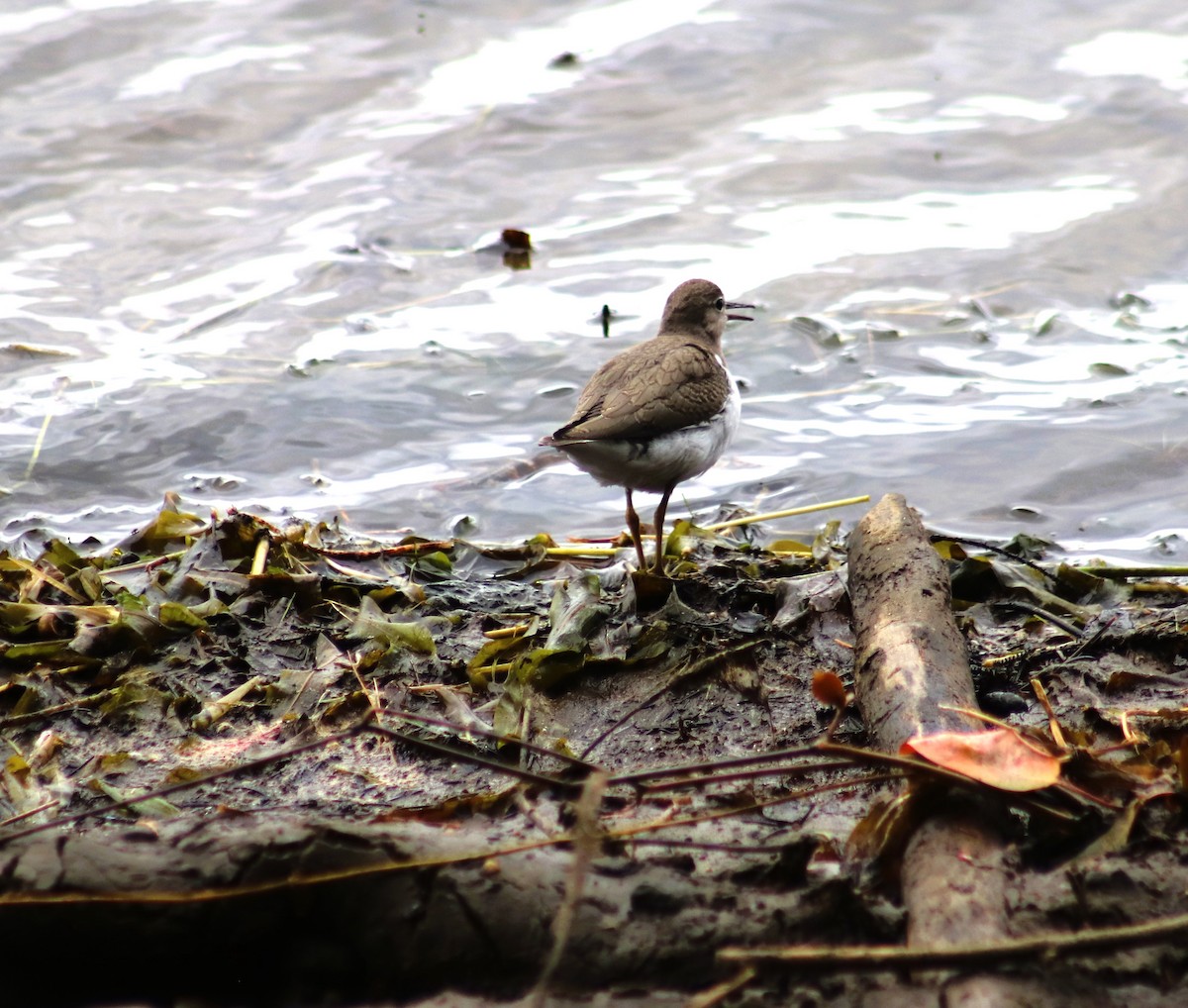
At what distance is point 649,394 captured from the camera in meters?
5.07

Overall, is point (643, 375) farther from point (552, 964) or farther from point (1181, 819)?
point (552, 964)

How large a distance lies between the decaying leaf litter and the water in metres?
1.29

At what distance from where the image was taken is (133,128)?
10.5 m

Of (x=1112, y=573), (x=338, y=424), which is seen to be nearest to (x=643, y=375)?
(x=1112, y=573)

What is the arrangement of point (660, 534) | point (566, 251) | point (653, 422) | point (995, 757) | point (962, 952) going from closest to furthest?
point (962, 952) < point (995, 757) < point (653, 422) < point (660, 534) < point (566, 251)

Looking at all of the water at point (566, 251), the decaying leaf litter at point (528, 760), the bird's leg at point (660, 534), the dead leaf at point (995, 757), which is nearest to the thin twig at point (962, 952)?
the decaying leaf litter at point (528, 760)

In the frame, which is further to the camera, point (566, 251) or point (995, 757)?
point (566, 251)

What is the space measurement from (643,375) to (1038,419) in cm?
310

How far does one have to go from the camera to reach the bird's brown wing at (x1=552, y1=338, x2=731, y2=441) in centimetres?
493

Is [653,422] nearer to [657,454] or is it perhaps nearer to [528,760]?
[657,454]

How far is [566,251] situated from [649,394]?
14.7 ft

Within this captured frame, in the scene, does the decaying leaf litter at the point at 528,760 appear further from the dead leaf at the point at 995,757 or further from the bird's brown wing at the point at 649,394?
the bird's brown wing at the point at 649,394

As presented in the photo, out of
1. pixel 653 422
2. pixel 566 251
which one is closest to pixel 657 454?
pixel 653 422

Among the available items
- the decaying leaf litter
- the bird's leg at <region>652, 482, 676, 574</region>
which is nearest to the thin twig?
the decaying leaf litter
